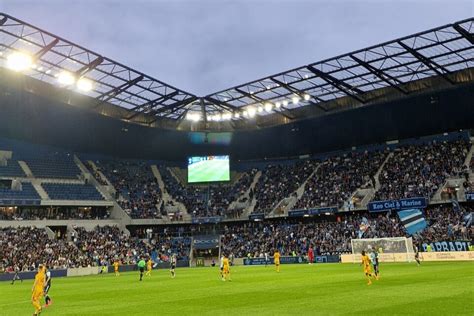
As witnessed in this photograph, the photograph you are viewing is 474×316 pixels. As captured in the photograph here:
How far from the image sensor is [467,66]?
47.1 meters

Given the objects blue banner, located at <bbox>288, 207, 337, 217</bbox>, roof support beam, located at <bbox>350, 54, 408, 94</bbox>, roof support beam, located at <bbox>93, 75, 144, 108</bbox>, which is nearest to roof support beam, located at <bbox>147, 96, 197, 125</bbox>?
roof support beam, located at <bbox>93, 75, 144, 108</bbox>

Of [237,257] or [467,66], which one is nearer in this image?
[467,66]

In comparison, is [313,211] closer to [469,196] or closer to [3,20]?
[469,196]

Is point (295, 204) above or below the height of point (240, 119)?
below

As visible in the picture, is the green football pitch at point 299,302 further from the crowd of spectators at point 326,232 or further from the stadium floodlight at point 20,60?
the crowd of spectators at point 326,232

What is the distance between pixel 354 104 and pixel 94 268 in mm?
37586

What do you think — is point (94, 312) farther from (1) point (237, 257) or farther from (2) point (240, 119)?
(2) point (240, 119)

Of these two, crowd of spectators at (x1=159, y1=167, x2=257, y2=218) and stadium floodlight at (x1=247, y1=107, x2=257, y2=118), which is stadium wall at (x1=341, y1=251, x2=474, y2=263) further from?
crowd of spectators at (x1=159, y1=167, x2=257, y2=218)

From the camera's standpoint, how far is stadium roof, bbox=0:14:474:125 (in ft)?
133

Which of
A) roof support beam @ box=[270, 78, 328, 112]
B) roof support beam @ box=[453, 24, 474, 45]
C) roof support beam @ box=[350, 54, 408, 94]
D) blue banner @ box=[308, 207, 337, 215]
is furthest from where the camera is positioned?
blue banner @ box=[308, 207, 337, 215]

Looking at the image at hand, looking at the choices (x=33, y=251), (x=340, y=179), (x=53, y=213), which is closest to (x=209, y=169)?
(x=340, y=179)

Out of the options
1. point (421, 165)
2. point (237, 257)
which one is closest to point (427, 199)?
point (421, 165)

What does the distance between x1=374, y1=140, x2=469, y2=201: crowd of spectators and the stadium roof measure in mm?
10579

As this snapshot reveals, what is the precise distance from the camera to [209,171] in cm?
7369
